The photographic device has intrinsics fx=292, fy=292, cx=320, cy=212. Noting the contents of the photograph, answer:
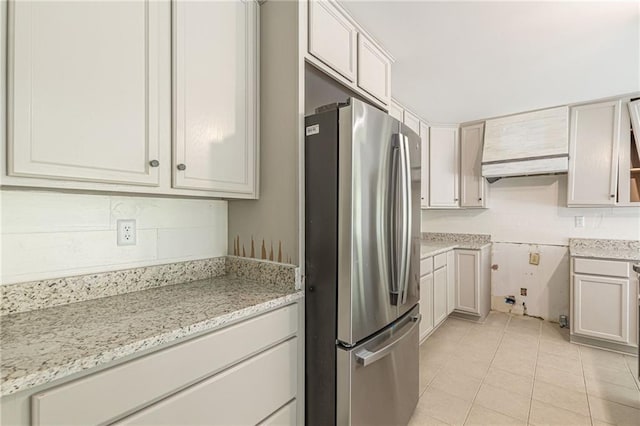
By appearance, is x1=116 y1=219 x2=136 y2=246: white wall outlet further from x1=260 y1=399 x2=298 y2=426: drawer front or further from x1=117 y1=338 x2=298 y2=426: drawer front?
x1=260 y1=399 x2=298 y2=426: drawer front

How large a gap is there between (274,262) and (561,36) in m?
2.23

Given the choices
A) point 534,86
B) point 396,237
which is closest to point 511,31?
point 534,86

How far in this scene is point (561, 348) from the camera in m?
2.71

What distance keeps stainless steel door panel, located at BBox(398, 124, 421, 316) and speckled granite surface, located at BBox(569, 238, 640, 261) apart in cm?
220

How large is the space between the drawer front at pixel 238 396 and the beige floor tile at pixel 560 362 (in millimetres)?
2341

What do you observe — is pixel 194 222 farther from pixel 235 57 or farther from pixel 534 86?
pixel 534 86

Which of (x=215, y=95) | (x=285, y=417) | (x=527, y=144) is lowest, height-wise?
(x=285, y=417)

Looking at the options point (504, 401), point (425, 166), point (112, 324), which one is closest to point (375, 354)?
point (112, 324)

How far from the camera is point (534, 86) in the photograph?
2.55 m

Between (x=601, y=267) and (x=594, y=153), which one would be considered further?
(x=594, y=153)

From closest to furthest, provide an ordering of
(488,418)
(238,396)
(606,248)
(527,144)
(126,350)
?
(126,350)
(238,396)
(488,418)
(606,248)
(527,144)

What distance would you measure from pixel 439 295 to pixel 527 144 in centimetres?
189

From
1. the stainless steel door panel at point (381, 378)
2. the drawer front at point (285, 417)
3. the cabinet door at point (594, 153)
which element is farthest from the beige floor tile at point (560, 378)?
the drawer front at point (285, 417)

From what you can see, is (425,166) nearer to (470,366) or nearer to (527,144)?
(527,144)
